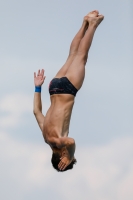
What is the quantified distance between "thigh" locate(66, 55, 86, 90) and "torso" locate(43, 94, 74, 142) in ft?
1.14

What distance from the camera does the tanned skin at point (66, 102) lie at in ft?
44.8

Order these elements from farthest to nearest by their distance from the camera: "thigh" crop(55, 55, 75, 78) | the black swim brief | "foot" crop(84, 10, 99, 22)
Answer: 1. "foot" crop(84, 10, 99, 22)
2. "thigh" crop(55, 55, 75, 78)
3. the black swim brief

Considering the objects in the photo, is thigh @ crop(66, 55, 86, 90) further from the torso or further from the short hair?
the short hair

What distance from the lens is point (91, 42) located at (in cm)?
1476

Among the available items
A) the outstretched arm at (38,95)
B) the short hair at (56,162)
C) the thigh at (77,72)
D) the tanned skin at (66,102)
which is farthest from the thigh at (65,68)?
the short hair at (56,162)

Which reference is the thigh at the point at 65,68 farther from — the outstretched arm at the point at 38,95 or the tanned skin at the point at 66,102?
the outstretched arm at the point at 38,95

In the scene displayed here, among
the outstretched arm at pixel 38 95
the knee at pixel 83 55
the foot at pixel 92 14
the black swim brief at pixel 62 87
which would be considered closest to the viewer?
the black swim brief at pixel 62 87

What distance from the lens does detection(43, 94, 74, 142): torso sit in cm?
1412


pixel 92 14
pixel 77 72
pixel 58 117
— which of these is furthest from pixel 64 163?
pixel 92 14

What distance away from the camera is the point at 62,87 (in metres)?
14.4

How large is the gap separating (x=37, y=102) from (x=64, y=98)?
4.06ft

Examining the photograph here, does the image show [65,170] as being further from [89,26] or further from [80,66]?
[89,26]

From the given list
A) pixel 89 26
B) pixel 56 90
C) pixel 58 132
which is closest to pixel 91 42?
pixel 89 26

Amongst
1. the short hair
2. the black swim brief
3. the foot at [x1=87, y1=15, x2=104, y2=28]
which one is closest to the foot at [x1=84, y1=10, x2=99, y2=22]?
the foot at [x1=87, y1=15, x2=104, y2=28]
